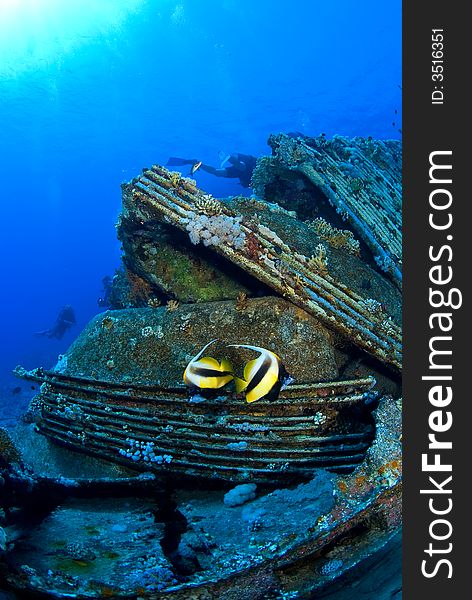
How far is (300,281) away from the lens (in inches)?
207

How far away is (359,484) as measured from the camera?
3.03 metres

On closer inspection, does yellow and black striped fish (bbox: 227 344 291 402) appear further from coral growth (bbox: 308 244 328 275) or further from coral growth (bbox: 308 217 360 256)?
coral growth (bbox: 308 217 360 256)

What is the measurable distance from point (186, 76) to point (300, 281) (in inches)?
2747

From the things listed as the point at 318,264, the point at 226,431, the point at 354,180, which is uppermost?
the point at 354,180

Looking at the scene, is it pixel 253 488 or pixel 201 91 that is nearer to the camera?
pixel 253 488

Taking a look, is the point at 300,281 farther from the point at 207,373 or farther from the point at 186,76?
the point at 186,76

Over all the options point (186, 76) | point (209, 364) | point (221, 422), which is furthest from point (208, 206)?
point (186, 76)

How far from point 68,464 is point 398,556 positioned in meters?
4.47

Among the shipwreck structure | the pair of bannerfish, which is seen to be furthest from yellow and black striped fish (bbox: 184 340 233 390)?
the shipwreck structure

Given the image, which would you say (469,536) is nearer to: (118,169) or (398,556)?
(398,556)

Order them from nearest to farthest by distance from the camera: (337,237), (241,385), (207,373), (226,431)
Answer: (241,385)
(207,373)
(226,431)
(337,237)

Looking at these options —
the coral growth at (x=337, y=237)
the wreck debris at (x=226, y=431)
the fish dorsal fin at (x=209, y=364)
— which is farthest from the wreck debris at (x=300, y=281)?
the fish dorsal fin at (x=209, y=364)

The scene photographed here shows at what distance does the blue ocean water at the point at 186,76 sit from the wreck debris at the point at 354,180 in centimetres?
3950

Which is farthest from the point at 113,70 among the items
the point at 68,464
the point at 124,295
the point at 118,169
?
the point at 68,464
